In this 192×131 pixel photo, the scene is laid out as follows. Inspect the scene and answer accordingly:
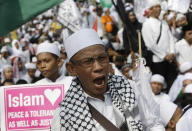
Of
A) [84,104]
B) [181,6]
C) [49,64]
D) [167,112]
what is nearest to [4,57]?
[181,6]

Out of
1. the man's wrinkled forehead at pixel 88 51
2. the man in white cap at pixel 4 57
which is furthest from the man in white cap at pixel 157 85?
the man in white cap at pixel 4 57

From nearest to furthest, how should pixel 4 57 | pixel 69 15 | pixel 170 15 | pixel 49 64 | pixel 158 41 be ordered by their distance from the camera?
pixel 49 64 → pixel 158 41 → pixel 69 15 → pixel 170 15 → pixel 4 57

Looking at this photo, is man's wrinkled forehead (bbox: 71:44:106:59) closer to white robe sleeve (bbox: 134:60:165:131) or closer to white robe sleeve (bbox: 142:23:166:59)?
white robe sleeve (bbox: 134:60:165:131)

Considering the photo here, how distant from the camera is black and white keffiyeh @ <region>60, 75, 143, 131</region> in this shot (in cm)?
229

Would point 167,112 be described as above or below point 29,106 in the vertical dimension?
below

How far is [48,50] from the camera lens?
4562 mm

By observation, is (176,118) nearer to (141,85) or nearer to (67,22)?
(141,85)

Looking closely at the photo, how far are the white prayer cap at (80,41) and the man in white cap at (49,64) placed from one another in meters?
1.72

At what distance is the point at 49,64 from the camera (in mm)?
4422

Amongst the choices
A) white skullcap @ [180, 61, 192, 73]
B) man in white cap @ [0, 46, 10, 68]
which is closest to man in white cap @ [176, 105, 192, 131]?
white skullcap @ [180, 61, 192, 73]

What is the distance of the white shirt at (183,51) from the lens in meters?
8.17

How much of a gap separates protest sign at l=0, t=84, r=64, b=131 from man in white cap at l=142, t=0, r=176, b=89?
394cm

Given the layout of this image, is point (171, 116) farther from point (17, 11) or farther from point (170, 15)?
point (170, 15)

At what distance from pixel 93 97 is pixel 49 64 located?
2.05 m
